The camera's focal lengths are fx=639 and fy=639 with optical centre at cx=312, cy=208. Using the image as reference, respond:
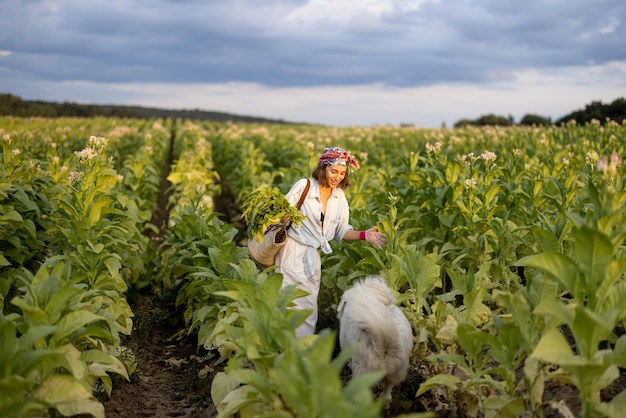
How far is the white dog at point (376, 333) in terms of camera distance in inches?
172

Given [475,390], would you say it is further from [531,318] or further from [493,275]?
[493,275]

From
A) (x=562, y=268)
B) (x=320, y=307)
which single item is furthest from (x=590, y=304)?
(x=320, y=307)


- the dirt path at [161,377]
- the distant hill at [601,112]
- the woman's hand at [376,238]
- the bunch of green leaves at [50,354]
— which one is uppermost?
the distant hill at [601,112]

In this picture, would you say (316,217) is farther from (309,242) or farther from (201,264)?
(201,264)

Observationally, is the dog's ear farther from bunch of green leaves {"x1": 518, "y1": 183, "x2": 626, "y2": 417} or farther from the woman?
bunch of green leaves {"x1": 518, "y1": 183, "x2": 626, "y2": 417}

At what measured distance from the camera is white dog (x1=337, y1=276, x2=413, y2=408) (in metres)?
4.37

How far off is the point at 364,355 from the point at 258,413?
2.80 ft

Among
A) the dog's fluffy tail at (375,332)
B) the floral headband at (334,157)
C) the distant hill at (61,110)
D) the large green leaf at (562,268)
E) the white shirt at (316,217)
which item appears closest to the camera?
the large green leaf at (562,268)

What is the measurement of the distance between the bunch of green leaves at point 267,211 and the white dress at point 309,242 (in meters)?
0.24

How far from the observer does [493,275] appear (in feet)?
23.5

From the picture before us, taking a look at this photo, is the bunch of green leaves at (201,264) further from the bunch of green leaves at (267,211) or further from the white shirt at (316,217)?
the white shirt at (316,217)

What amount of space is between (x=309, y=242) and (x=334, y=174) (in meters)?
0.68

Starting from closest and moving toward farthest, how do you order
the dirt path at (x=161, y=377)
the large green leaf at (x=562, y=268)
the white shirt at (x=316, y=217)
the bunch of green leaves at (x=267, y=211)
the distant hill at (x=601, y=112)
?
the large green leaf at (x=562, y=268)
the dirt path at (x=161, y=377)
the bunch of green leaves at (x=267, y=211)
the white shirt at (x=316, y=217)
the distant hill at (x=601, y=112)

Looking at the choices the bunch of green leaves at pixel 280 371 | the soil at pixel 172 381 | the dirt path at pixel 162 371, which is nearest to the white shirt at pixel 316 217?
the bunch of green leaves at pixel 280 371
